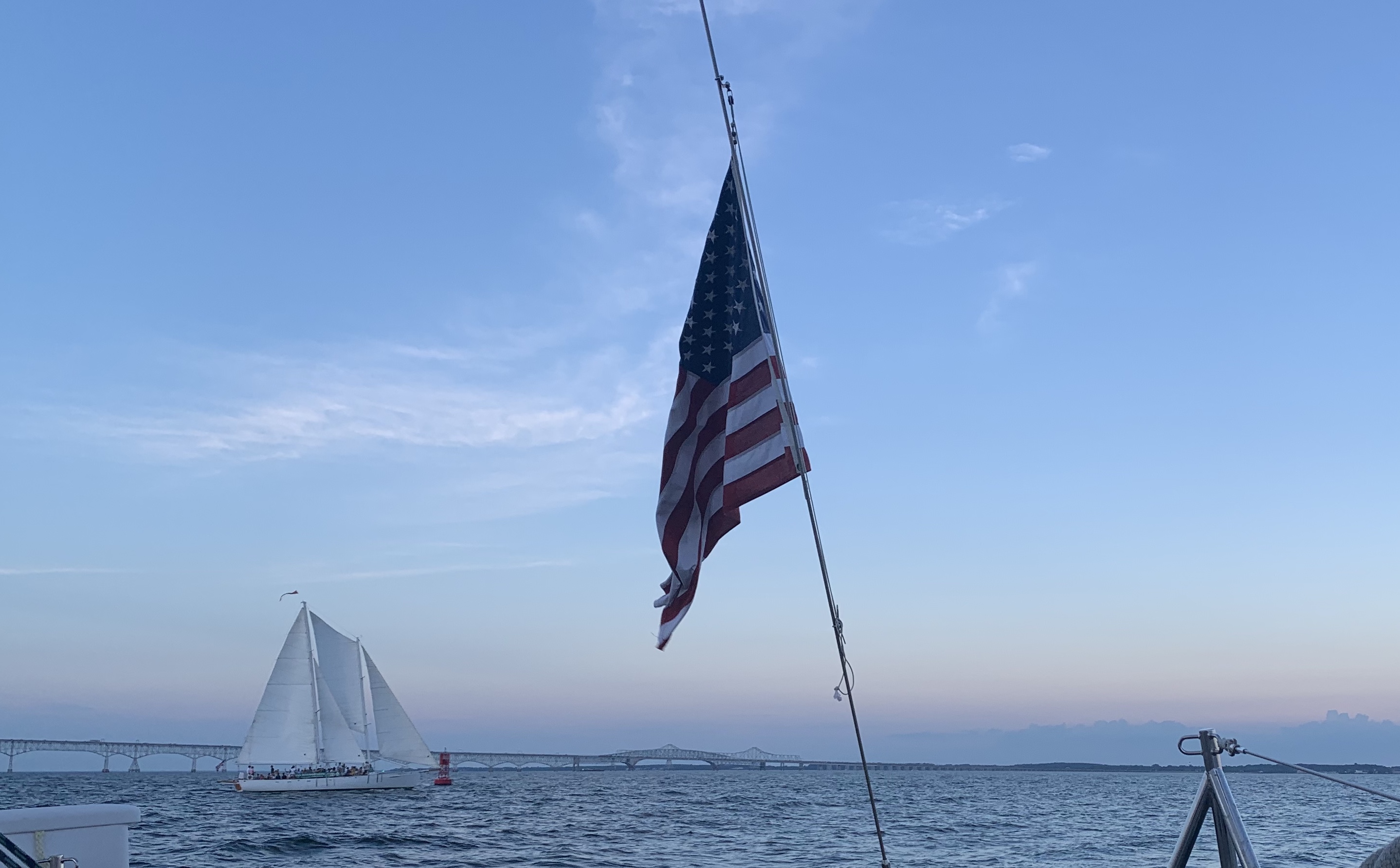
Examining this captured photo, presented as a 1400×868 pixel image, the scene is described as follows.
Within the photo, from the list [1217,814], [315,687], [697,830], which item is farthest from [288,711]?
[1217,814]

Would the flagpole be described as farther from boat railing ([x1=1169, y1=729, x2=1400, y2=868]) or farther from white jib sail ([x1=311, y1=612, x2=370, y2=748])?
white jib sail ([x1=311, y1=612, x2=370, y2=748])

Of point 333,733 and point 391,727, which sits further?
point 391,727

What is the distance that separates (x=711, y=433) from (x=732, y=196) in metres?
1.70

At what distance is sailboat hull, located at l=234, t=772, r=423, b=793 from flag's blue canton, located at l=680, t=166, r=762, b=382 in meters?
92.1

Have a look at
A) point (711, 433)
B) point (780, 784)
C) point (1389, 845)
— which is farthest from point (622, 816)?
point (780, 784)

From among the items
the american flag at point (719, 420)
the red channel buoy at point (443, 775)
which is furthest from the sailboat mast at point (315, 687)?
the american flag at point (719, 420)

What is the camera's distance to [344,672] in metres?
90.9

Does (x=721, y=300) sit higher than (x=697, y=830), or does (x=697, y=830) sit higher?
(x=721, y=300)

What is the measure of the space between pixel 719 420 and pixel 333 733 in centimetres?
8942

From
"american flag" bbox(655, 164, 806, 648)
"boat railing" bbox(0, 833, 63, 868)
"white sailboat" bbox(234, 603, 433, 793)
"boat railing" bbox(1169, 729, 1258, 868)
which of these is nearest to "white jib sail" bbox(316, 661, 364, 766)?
"white sailboat" bbox(234, 603, 433, 793)

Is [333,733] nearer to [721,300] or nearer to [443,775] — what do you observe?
[443,775]

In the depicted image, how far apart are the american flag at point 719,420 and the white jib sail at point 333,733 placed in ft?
281

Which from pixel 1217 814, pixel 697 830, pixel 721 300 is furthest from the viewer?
pixel 697 830

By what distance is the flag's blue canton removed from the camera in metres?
7.85
